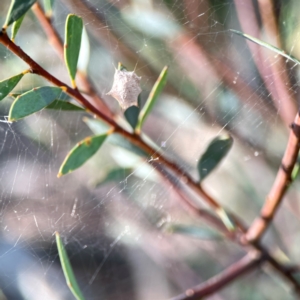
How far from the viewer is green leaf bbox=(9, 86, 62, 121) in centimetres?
61

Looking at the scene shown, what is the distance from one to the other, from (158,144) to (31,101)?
613 millimetres

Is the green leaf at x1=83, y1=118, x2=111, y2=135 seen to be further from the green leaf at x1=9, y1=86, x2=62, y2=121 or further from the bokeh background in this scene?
the green leaf at x1=9, y1=86, x2=62, y2=121

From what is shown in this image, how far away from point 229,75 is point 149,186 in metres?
0.42

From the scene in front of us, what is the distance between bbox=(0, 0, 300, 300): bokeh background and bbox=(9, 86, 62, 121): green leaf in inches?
13.8

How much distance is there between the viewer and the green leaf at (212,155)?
35.5 inches

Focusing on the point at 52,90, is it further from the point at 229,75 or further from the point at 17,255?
the point at 17,255

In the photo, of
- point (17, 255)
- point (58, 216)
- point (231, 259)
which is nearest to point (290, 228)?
point (231, 259)

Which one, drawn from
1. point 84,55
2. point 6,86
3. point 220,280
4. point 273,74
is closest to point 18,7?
point 6,86

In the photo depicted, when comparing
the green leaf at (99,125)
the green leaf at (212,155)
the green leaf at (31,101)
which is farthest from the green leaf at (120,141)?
the green leaf at (31,101)

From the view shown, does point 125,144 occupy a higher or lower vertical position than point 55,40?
lower

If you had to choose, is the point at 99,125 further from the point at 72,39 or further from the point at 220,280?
the point at 220,280

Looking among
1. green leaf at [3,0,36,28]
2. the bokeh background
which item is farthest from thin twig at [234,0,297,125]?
green leaf at [3,0,36,28]

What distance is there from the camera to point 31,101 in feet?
2.09

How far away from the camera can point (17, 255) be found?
51.1 inches
